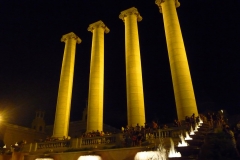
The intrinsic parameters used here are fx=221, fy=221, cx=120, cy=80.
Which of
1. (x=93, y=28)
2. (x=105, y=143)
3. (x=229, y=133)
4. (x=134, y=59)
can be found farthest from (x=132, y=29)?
(x=229, y=133)

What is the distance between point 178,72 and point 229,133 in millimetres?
23971

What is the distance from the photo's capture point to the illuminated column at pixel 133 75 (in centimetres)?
4816

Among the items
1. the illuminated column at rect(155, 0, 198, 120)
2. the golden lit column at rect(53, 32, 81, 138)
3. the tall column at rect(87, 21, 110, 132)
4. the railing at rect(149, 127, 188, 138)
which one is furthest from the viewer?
the golden lit column at rect(53, 32, 81, 138)

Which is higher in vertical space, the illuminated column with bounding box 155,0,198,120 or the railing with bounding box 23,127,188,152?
the illuminated column with bounding box 155,0,198,120

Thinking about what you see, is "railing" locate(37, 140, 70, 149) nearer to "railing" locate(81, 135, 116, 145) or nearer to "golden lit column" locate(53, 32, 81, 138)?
"railing" locate(81, 135, 116, 145)

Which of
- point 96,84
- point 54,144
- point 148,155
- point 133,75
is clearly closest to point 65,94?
point 96,84

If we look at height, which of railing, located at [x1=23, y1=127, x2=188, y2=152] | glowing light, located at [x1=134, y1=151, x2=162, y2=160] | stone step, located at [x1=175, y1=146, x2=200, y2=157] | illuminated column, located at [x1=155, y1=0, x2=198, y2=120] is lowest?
stone step, located at [x1=175, y1=146, x2=200, y2=157]

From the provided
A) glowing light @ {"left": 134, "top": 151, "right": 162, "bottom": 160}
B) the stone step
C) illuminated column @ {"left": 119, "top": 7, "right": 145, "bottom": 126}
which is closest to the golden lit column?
illuminated column @ {"left": 119, "top": 7, "right": 145, "bottom": 126}

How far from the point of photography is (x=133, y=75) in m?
52.9

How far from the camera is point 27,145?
43656 mm

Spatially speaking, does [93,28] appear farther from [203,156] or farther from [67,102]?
[203,156]

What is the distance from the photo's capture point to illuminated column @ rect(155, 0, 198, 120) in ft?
141

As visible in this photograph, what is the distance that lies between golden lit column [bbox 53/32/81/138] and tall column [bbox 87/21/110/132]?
337 inches

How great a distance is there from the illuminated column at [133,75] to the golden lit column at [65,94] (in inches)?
777
